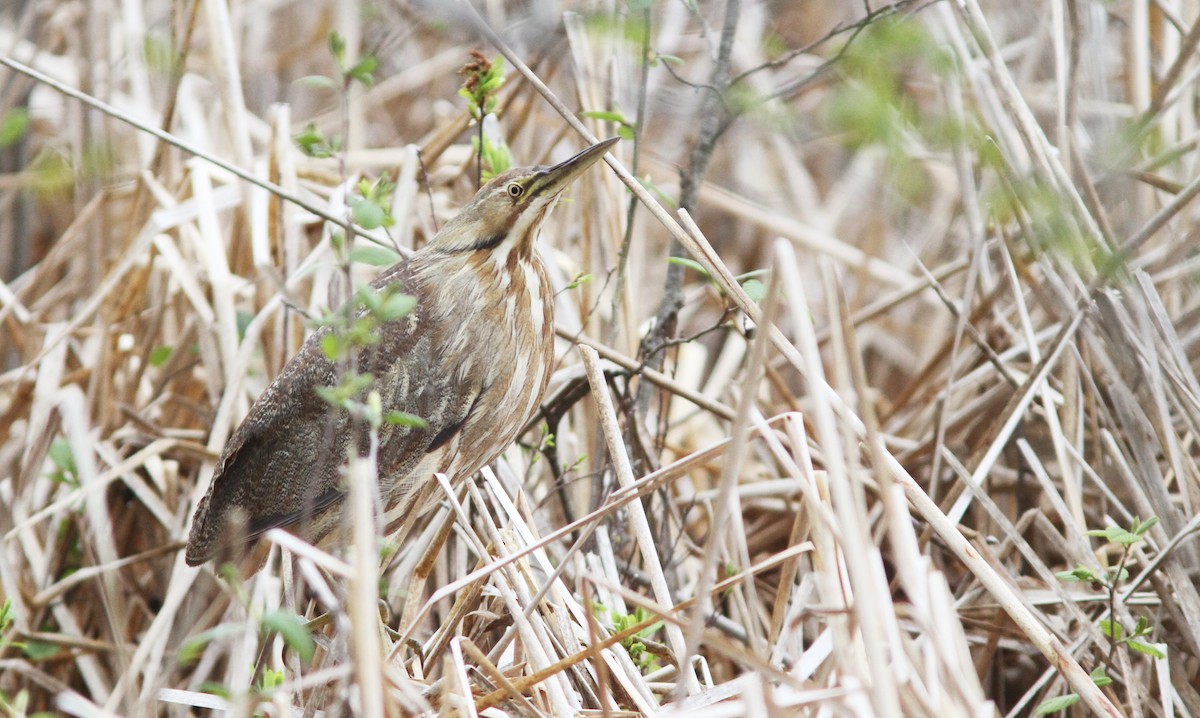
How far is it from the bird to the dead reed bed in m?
0.11

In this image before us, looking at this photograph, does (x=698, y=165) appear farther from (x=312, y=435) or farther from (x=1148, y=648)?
(x=1148, y=648)

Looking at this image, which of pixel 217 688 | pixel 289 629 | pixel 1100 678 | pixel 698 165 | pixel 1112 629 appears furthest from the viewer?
pixel 698 165

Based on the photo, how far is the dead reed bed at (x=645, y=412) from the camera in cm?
165

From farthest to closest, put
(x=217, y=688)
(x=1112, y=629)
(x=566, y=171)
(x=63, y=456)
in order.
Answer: (x=63, y=456) < (x=566, y=171) < (x=1112, y=629) < (x=217, y=688)

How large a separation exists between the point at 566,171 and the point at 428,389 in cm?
45

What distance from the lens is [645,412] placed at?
2.47 metres

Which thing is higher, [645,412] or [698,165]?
[698,165]

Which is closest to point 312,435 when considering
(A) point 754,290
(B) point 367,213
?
(B) point 367,213

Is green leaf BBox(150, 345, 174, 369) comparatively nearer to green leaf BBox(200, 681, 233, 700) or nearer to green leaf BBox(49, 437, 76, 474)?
green leaf BBox(49, 437, 76, 474)

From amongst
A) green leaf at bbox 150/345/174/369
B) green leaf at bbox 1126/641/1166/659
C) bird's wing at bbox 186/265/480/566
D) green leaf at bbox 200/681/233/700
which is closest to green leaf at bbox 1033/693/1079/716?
green leaf at bbox 1126/641/1166/659

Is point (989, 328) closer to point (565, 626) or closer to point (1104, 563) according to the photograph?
point (1104, 563)

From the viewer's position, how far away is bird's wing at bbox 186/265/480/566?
7.07 ft

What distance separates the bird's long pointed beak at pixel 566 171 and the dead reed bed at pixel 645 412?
7 cm

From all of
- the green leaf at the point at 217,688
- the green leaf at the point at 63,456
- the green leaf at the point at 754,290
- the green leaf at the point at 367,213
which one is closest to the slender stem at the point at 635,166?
the green leaf at the point at 754,290
